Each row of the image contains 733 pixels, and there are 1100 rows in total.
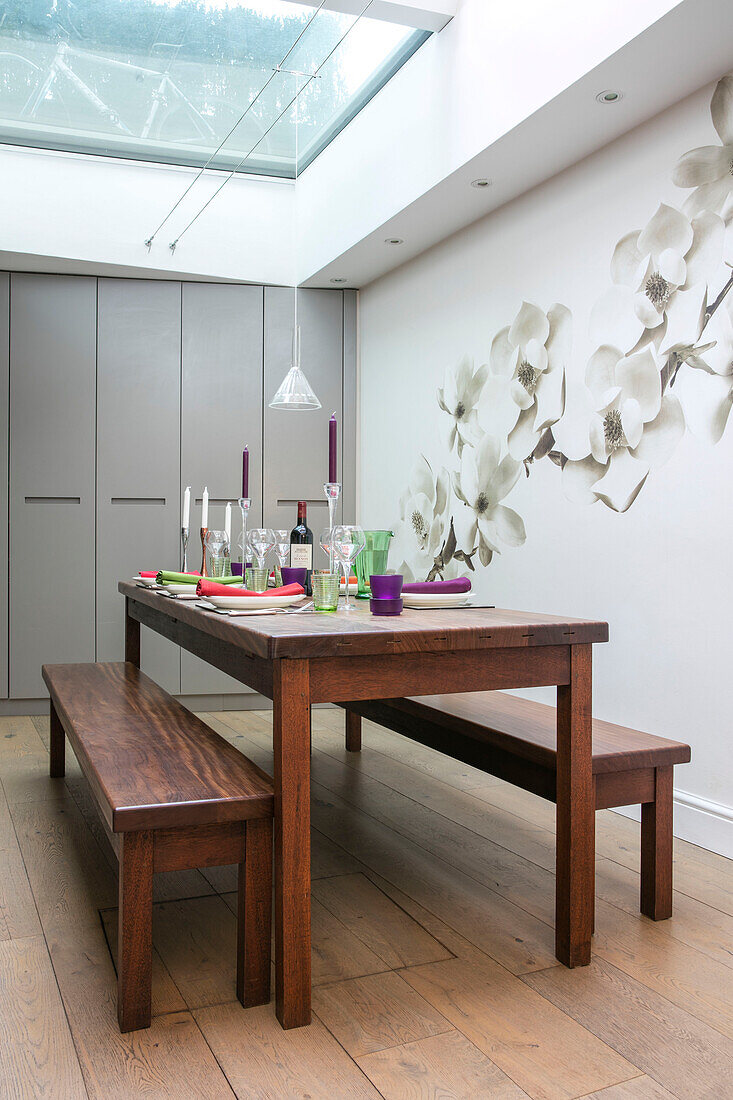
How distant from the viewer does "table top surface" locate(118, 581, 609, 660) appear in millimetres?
1657

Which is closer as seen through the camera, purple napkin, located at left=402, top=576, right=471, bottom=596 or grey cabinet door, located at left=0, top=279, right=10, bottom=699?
purple napkin, located at left=402, top=576, right=471, bottom=596

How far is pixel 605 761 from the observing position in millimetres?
1998

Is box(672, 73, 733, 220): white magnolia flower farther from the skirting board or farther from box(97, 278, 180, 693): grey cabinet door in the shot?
box(97, 278, 180, 693): grey cabinet door

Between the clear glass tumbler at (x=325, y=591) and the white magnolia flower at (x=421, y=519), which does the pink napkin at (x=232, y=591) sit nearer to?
the clear glass tumbler at (x=325, y=591)

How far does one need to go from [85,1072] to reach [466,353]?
3130mm

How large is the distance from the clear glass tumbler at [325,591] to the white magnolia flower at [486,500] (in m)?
1.53

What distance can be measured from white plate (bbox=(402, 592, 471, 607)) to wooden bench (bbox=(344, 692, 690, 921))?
0.31 m

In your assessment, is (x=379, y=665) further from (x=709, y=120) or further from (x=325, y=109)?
(x=325, y=109)

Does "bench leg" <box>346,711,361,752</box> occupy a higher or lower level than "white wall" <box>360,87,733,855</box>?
lower

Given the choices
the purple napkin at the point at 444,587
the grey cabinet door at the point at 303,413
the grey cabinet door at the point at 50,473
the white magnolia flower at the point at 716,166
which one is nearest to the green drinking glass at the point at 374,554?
the purple napkin at the point at 444,587

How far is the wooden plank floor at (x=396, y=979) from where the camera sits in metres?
1.47

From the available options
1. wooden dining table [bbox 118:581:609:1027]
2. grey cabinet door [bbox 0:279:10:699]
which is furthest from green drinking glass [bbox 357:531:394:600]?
grey cabinet door [bbox 0:279:10:699]

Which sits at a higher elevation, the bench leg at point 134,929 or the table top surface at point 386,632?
the table top surface at point 386,632

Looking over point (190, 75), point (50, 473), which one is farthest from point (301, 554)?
point (190, 75)
